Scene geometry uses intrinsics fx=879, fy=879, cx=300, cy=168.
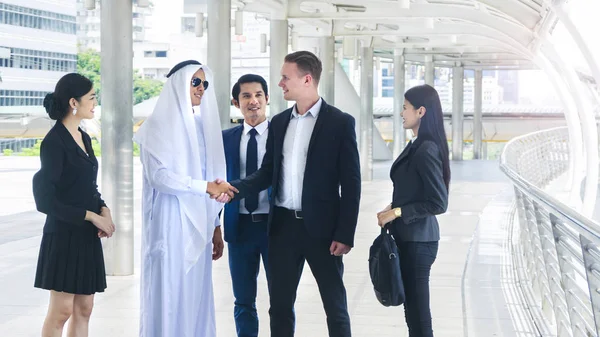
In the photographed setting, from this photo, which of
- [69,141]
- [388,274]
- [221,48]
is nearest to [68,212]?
[69,141]

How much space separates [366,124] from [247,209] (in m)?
16.2

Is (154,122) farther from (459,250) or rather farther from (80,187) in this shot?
(459,250)

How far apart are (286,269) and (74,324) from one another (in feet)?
3.50

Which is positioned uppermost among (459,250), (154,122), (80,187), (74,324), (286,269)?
(154,122)

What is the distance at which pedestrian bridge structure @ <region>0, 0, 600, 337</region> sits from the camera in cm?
493

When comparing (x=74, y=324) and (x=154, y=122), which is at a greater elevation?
(x=154, y=122)

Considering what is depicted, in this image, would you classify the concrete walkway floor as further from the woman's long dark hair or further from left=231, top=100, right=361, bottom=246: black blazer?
left=231, top=100, right=361, bottom=246: black blazer

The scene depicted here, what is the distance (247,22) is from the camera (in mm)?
22125

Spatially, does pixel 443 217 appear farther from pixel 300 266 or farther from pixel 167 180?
pixel 167 180

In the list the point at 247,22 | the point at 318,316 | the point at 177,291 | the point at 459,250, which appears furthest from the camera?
the point at 247,22

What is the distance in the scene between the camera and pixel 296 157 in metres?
4.13

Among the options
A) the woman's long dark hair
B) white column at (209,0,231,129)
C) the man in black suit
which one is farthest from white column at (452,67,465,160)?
the man in black suit

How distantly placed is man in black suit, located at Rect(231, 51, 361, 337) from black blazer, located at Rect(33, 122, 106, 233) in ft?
2.91

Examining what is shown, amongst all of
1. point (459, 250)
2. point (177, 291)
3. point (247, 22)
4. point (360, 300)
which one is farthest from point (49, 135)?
point (247, 22)
